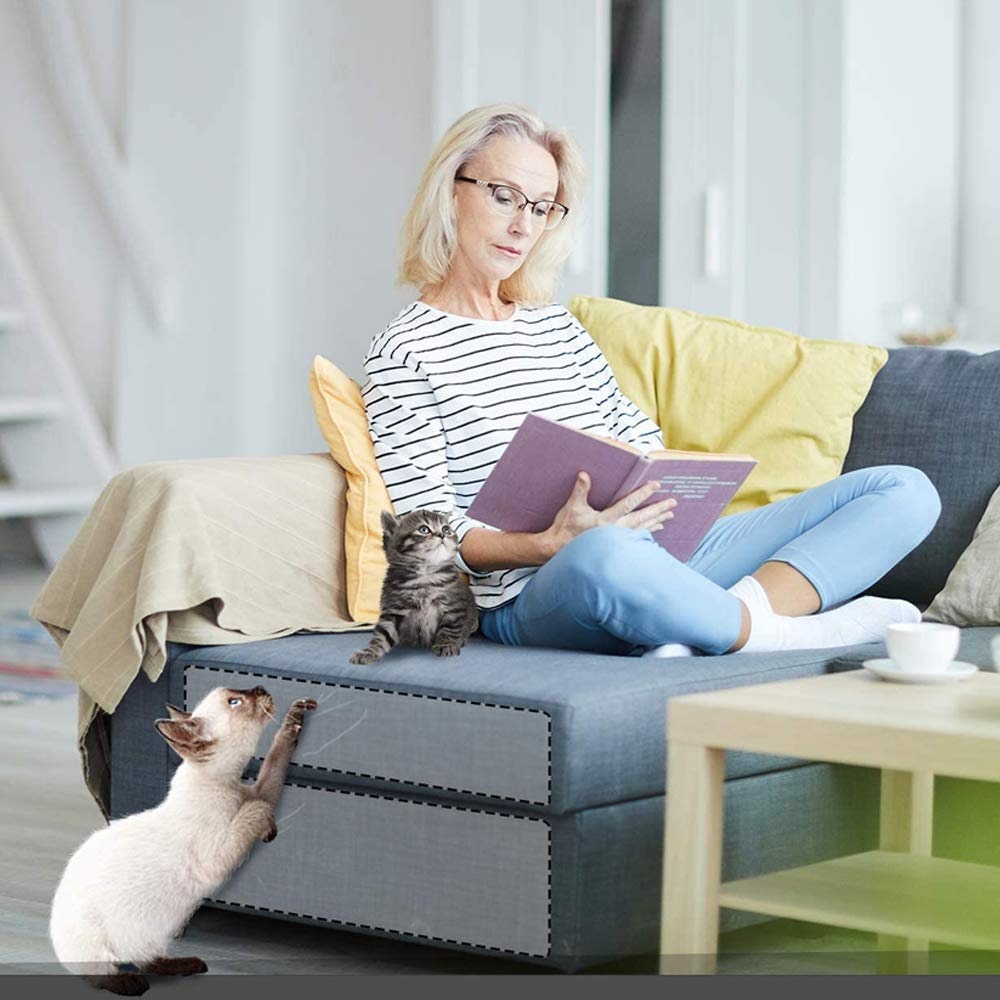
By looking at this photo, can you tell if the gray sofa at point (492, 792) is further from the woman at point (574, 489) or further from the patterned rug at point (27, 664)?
the patterned rug at point (27, 664)

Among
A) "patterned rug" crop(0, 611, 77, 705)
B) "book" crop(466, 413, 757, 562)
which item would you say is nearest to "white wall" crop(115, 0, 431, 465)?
"patterned rug" crop(0, 611, 77, 705)

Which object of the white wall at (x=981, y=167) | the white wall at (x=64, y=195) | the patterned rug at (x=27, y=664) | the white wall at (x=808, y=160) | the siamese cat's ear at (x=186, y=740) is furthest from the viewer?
the white wall at (x=64, y=195)

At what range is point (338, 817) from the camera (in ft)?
6.72

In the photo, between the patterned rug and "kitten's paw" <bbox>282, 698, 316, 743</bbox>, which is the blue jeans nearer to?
"kitten's paw" <bbox>282, 698, 316, 743</bbox>

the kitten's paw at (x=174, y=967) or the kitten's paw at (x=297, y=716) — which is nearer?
the kitten's paw at (x=174, y=967)

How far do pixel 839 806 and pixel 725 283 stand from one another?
2.13 meters

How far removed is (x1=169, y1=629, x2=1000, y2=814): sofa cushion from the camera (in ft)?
6.18

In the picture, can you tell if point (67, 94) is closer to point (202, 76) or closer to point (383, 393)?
point (202, 76)

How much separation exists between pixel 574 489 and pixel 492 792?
0.44 m

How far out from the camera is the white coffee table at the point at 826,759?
5.09 ft

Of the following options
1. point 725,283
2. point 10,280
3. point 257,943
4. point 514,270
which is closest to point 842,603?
point 514,270

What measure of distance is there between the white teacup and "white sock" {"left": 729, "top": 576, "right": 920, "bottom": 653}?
1.45 feet

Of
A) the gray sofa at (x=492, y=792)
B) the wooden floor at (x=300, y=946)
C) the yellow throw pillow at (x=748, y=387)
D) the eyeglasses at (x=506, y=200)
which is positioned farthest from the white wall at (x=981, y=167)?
the wooden floor at (x=300, y=946)

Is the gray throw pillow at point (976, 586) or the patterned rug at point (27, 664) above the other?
the gray throw pillow at point (976, 586)
